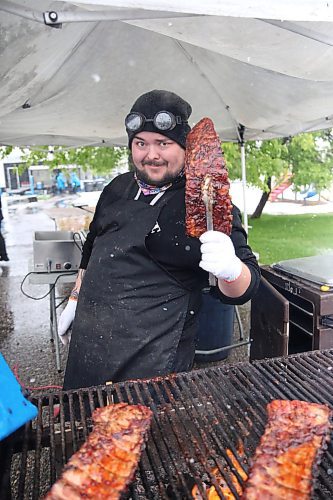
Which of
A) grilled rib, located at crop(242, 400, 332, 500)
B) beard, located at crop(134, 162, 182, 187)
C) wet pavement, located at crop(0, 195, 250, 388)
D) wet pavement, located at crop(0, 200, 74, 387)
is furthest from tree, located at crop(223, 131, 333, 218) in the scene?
grilled rib, located at crop(242, 400, 332, 500)

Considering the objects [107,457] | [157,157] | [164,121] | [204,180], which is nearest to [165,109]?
[164,121]

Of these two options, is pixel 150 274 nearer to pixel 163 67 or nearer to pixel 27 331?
pixel 163 67

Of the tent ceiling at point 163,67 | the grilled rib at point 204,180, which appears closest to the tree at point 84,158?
the tent ceiling at point 163,67

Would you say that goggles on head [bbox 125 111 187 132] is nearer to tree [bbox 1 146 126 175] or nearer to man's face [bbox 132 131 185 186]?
man's face [bbox 132 131 185 186]

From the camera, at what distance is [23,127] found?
5852 mm

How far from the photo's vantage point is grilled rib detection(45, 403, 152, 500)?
1337mm

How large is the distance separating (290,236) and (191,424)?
38.1ft

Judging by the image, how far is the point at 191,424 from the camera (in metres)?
1.78

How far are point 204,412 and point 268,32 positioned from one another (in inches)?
74.0

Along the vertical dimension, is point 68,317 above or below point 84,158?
below

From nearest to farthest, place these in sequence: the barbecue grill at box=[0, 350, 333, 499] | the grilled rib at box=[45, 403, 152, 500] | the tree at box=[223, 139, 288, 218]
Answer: the grilled rib at box=[45, 403, 152, 500] < the barbecue grill at box=[0, 350, 333, 499] < the tree at box=[223, 139, 288, 218]

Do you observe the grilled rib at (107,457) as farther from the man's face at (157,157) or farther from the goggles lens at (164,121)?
the goggles lens at (164,121)

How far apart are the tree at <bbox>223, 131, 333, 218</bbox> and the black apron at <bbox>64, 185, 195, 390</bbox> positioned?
743cm

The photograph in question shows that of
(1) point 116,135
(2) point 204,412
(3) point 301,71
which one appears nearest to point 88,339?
(2) point 204,412
